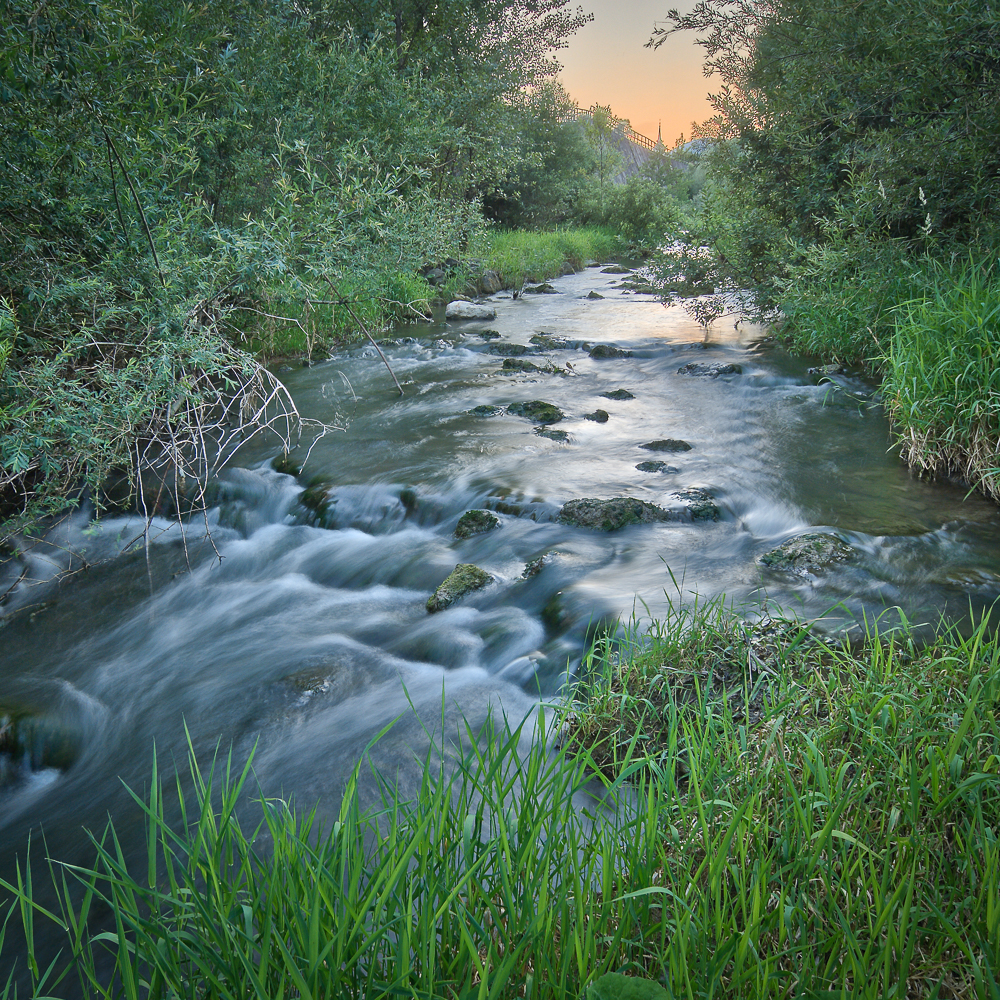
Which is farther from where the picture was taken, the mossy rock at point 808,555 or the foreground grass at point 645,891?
the mossy rock at point 808,555

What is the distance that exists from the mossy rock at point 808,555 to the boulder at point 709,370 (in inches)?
232

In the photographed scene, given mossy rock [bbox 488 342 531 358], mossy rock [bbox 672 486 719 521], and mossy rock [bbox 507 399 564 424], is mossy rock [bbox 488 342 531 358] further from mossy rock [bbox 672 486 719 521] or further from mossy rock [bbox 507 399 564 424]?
mossy rock [bbox 672 486 719 521]

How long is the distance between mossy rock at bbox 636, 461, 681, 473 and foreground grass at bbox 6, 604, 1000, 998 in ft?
14.6

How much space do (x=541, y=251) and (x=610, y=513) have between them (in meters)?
19.0

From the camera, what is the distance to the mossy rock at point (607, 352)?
12.1 m

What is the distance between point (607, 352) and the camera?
39.9 feet

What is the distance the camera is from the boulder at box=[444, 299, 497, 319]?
15354 mm

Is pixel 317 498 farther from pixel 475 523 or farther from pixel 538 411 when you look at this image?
pixel 538 411

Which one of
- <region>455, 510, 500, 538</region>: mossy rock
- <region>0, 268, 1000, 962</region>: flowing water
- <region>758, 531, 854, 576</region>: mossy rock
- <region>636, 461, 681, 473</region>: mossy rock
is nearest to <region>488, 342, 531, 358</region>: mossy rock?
<region>0, 268, 1000, 962</region>: flowing water

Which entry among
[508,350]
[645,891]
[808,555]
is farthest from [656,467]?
[508,350]

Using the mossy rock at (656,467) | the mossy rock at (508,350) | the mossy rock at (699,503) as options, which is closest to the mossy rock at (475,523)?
the mossy rock at (699,503)

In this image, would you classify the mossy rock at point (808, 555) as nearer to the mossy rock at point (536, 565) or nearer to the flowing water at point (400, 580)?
the flowing water at point (400, 580)

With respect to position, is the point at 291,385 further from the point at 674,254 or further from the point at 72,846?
the point at 72,846

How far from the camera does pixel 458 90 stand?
1421 cm
